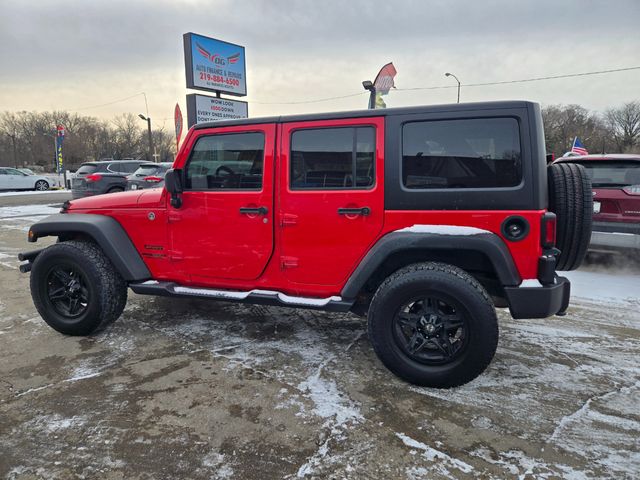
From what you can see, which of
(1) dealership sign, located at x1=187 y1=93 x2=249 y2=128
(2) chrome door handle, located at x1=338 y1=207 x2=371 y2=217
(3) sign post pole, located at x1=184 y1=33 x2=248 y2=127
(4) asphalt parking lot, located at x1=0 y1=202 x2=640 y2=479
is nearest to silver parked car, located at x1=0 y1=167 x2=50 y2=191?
(3) sign post pole, located at x1=184 y1=33 x2=248 y2=127

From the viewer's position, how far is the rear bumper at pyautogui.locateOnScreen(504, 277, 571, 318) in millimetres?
2738

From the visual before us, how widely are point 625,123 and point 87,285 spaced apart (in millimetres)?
82774

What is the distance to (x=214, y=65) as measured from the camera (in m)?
12.1

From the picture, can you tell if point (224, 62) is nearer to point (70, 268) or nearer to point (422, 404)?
point (70, 268)

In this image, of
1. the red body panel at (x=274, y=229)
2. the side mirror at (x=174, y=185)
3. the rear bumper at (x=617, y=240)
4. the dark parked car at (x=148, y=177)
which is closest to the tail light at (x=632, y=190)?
the rear bumper at (x=617, y=240)

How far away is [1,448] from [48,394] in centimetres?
56

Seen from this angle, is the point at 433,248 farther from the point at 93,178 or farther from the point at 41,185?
the point at 41,185

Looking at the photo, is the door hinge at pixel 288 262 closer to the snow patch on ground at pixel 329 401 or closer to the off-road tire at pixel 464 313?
the off-road tire at pixel 464 313

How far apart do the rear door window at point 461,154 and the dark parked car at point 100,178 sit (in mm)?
12233

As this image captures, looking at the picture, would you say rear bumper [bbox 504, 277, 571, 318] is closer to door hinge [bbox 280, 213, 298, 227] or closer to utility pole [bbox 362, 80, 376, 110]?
door hinge [bbox 280, 213, 298, 227]

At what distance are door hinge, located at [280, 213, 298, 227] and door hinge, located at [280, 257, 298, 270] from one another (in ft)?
0.87

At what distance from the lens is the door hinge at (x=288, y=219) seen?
325 centimetres

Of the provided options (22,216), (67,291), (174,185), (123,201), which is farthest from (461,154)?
(22,216)

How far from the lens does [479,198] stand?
2818mm
